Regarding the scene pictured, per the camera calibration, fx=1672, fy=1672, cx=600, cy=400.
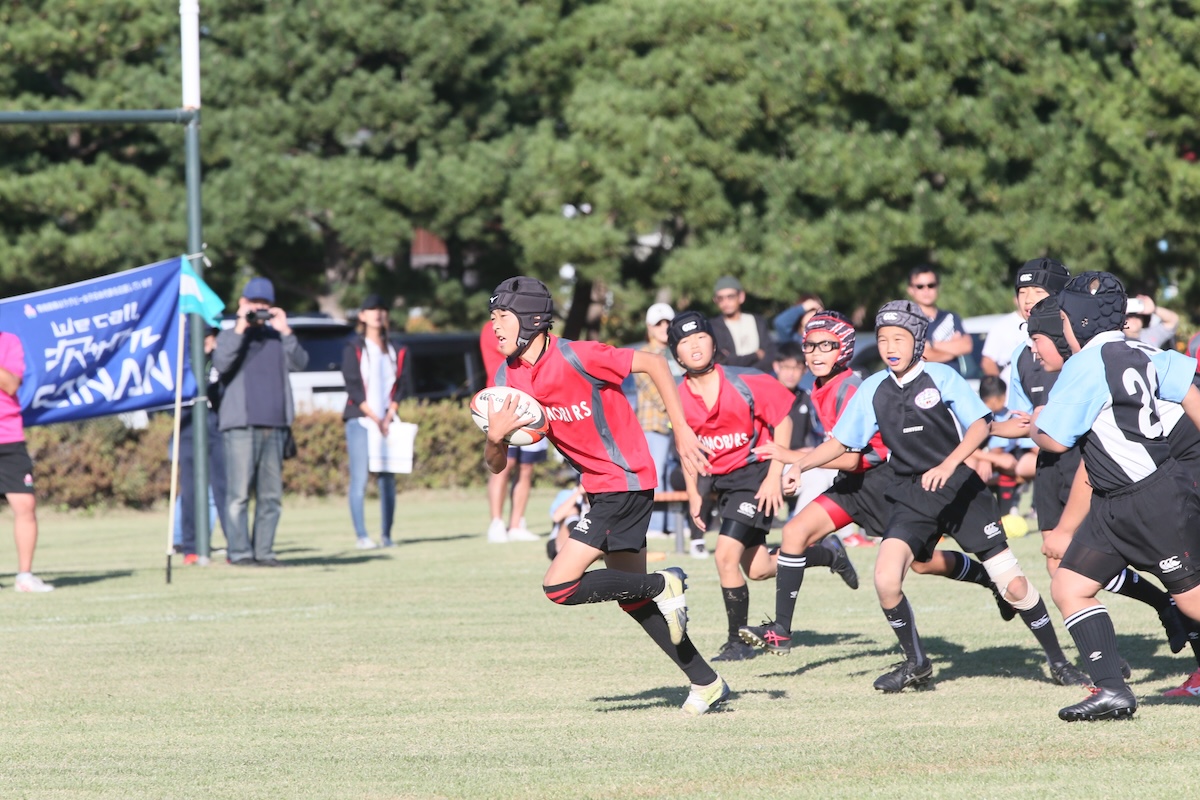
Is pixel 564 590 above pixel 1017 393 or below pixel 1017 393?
below

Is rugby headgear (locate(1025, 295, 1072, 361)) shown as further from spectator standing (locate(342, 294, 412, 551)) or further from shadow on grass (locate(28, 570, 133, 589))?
spectator standing (locate(342, 294, 412, 551))

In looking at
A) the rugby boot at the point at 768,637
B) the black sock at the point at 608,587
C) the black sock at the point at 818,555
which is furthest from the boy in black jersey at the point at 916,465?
the black sock at the point at 608,587

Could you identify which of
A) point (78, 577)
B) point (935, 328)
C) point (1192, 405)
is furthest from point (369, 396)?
point (1192, 405)

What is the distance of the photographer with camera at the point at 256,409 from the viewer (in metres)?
14.3

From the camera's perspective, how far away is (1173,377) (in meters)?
7.05

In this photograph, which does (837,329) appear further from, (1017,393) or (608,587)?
(608,587)

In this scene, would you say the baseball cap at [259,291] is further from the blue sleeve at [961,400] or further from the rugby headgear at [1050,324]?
the rugby headgear at [1050,324]

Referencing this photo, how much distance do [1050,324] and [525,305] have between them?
253 cm

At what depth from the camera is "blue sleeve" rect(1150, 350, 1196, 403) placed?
7027mm

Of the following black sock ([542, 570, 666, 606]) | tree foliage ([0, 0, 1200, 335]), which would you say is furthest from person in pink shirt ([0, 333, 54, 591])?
tree foliage ([0, 0, 1200, 335])

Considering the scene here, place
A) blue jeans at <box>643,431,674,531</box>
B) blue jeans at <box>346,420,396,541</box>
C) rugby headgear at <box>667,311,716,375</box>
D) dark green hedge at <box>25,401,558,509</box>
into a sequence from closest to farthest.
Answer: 1. rugby headgear at <box>667,311,716,375</box>
2. blue jeans at <box>643,431,674,531</box>
3. blue jeans at <box>346,420,396,541</box>
4. dark green hedge at <box>25,401,558,509</box>

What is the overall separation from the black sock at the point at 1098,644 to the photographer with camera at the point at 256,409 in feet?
28.1

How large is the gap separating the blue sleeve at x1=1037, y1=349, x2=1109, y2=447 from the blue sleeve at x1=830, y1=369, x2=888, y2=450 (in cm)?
129

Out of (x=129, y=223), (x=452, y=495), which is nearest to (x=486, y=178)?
(x=129, y=223)
